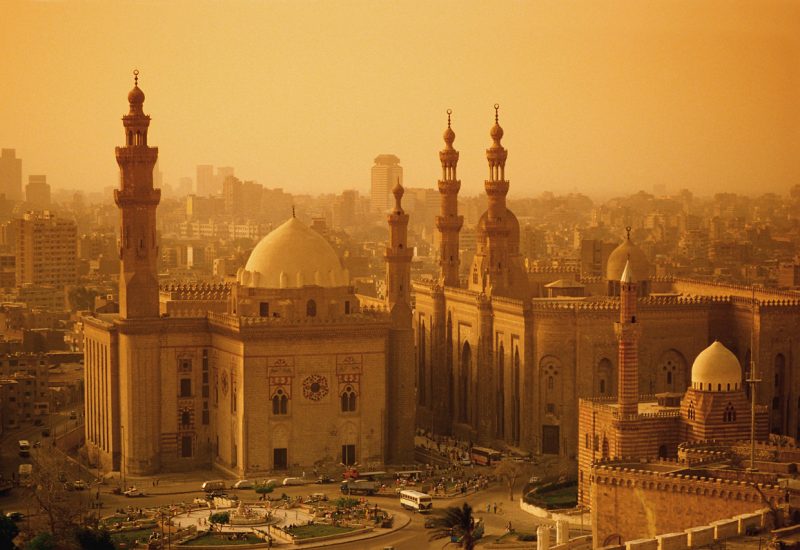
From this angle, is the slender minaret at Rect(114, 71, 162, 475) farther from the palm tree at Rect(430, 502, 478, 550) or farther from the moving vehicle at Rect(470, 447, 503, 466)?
the palm tree at Rect(430, 502, 478, 550)

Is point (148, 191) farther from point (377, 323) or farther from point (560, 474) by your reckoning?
point (560, 474)

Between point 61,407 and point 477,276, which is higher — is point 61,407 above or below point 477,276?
below

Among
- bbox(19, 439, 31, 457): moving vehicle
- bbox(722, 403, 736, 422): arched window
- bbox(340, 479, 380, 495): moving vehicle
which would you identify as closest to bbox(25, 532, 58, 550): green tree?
bbox(340, 479, 380, 495): moving vehicle

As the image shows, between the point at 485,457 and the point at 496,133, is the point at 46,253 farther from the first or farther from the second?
the point at 485,457

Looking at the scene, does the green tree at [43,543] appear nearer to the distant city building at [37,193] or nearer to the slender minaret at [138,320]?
the slender minaret at [138,320]

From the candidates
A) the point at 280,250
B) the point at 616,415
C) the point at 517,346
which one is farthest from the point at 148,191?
the point at 616,415

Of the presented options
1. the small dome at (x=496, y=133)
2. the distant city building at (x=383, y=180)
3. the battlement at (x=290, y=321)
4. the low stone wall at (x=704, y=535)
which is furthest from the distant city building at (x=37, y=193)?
the low stone wall at (x=704, y=535)
